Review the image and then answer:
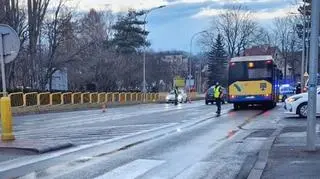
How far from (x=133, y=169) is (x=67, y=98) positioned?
40427 mm

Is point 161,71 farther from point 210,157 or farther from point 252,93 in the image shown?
point 210,157

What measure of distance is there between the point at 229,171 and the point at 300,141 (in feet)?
14.9

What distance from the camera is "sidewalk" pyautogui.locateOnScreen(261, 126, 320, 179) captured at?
31.1 feet

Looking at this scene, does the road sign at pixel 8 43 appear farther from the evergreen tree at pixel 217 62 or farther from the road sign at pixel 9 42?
the evergreen tree at pixel 217 62

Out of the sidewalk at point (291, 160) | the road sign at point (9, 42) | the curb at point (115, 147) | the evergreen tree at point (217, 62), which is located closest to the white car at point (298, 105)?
the curb at point (115, 147)

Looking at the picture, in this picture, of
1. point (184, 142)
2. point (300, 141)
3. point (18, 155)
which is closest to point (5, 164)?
point (18, 155)

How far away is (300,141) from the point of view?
565 inches

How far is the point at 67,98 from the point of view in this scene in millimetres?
50312

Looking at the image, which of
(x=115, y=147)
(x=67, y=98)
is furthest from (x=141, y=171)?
(x=67, y=98)

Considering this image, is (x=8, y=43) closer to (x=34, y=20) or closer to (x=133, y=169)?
(x=133, y=169)

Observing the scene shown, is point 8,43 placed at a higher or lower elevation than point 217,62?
lower

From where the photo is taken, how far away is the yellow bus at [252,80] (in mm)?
33750

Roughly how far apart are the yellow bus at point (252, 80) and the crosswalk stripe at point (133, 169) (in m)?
22.7

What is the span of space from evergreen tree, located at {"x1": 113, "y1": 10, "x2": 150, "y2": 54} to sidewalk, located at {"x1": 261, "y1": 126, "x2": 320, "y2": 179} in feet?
278
